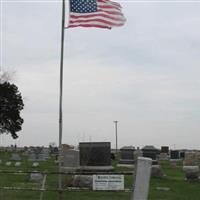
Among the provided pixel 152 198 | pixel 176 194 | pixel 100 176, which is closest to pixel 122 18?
pixel 100 176

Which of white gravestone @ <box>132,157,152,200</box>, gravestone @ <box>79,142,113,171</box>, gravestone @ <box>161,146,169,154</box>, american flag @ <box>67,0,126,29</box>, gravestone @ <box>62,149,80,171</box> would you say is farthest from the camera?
gravestone @ <box>161,146,169,154</box>

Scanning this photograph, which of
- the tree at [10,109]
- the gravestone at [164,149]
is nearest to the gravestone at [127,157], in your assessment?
the gravestone at [164,149]

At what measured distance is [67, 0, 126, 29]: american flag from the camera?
12.5 meters

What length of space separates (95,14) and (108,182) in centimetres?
435

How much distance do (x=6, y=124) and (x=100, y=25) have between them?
222ft

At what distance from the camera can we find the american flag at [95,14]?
1249 cm

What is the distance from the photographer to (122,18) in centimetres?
1280

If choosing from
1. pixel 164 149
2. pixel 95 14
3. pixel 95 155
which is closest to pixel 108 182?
pixel 95 14

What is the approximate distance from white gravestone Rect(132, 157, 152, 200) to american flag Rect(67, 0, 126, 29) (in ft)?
12.5

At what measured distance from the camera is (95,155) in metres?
23.7

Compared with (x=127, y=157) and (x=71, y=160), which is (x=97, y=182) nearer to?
(x=71, y=160)

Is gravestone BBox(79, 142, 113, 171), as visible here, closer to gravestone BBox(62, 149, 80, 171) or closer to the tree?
gravestone BBox(62, 149, 80, 171)

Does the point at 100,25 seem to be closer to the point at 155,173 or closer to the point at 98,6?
the point at 98,6

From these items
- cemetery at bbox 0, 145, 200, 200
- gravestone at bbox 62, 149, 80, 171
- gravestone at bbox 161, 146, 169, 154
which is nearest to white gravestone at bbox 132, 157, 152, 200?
cemetery at bbox 0, 145, 200, 200
